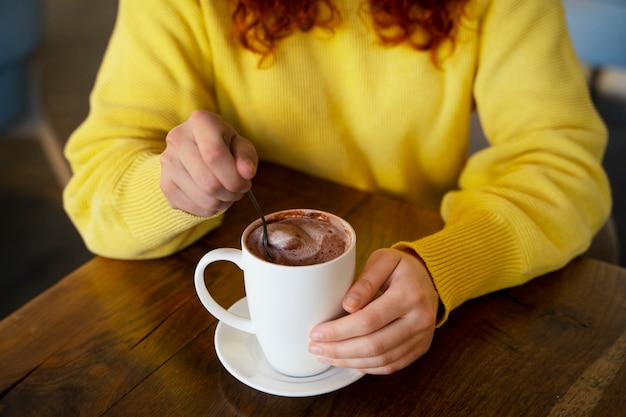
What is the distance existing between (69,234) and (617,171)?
1805mm

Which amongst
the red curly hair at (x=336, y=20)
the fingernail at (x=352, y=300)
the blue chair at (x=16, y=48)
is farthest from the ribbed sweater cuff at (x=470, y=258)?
the blue chair at (x=16, y=48)

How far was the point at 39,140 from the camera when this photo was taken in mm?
2096

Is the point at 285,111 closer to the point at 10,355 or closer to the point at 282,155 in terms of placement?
the point at 282,155

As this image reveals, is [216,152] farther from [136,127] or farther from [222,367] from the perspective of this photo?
[136,127]

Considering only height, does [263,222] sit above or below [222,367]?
above

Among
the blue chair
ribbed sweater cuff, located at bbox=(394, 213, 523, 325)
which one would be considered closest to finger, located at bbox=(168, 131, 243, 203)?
ribbed sweater cuff, located at bbox=(394, 213, 523, 325)

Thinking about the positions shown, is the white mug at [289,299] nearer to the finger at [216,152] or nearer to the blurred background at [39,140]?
the finger at [216,152]

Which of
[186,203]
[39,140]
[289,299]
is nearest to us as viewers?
[289,299]

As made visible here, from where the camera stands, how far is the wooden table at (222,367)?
593mm

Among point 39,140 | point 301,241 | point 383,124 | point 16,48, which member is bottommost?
point 39,140

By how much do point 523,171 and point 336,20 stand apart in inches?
14.4

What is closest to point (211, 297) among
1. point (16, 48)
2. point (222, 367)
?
point (222, 367)

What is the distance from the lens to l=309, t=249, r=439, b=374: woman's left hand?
1.92 ft

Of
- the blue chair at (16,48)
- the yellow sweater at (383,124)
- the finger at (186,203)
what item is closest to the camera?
the finger at (186,203)
